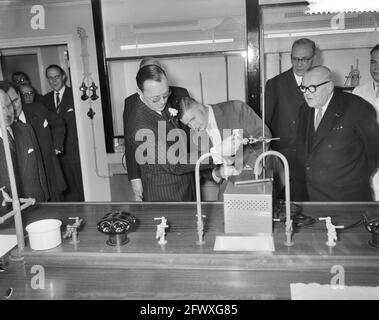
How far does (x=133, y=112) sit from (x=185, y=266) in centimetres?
182

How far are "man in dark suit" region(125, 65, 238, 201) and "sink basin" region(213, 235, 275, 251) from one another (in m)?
1.10

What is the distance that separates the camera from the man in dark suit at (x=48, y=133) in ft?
10.5

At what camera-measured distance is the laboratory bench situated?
4.34 feet

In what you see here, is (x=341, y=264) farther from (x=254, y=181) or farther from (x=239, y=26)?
(x=239, y=26)

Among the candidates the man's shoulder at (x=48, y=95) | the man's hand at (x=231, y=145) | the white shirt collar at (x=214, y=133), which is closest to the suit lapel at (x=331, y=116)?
the man's hand at (x=231, y=145)

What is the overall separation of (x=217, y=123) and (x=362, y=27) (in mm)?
1262

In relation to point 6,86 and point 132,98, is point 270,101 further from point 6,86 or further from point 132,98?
point 6,86

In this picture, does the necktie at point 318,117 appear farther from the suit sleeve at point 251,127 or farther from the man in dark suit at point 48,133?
the man in dark suit at point 48,133

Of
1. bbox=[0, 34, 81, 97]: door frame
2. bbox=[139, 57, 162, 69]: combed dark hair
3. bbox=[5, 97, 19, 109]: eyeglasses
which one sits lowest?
bbox=[5, 97, 19, 109]: eyeglasses

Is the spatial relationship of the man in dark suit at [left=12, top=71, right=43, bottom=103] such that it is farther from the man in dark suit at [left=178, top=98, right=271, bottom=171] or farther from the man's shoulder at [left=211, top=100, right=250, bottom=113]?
the man's shoulder at [left=211, top=100, right=250, bottom=113]

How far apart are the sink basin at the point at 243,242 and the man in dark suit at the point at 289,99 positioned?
1.35 m

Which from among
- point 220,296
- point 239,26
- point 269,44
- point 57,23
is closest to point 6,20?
point 57,23

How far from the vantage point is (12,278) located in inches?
57.4

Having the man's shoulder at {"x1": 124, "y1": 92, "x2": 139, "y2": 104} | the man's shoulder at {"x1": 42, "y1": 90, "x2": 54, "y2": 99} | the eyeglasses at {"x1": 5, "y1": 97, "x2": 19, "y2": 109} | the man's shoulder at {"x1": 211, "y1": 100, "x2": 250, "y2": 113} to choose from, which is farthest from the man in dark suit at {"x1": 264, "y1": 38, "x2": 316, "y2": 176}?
the eyeglasses at {"x1": 5, "y1": 97, "x2": 19, "y2": 109}
